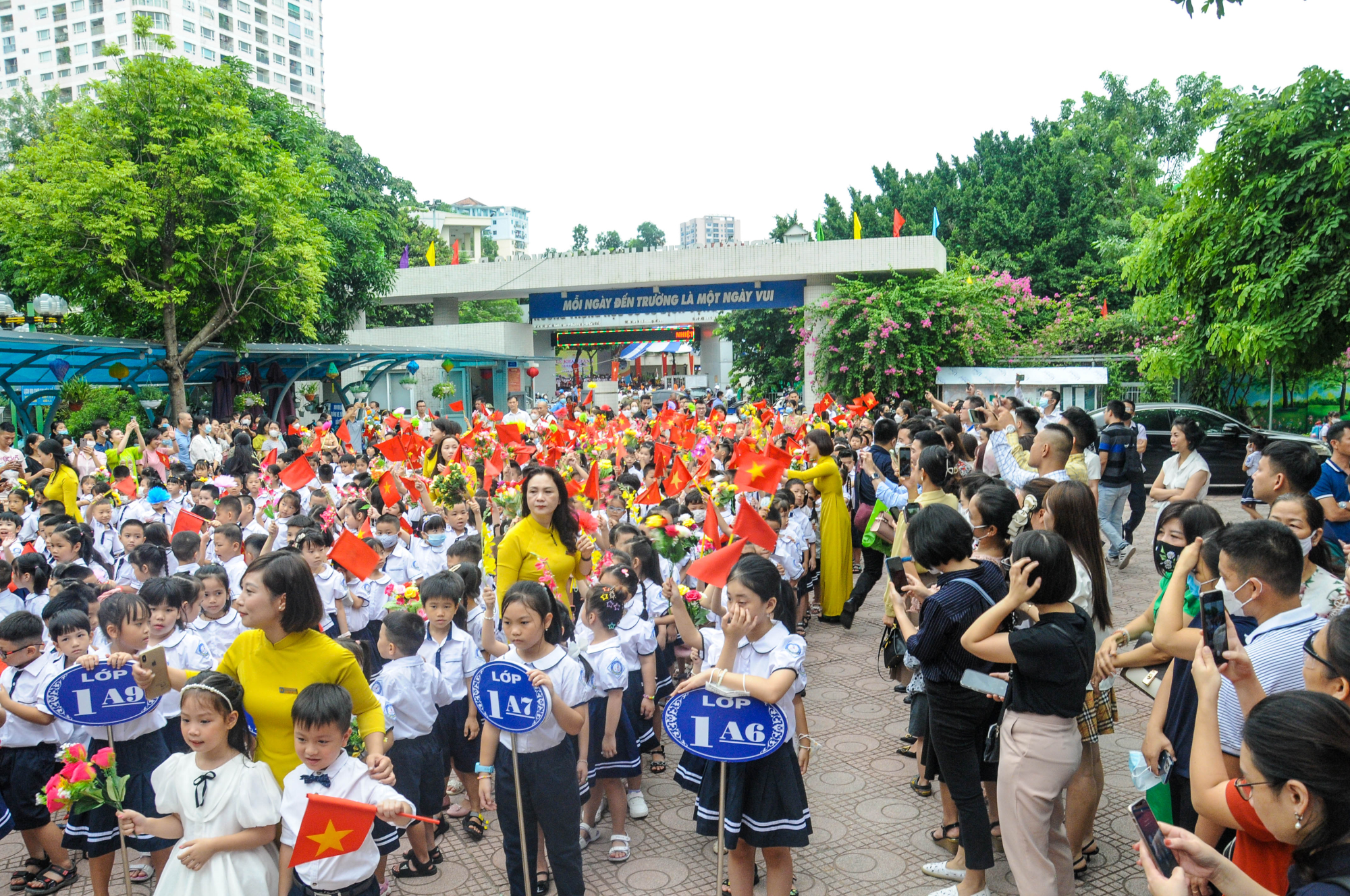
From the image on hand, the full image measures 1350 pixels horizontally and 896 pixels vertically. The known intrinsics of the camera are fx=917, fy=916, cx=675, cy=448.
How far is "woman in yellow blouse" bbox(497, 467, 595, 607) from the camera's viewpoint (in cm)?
461

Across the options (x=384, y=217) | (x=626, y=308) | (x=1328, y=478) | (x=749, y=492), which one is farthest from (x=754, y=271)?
(x=1328, y=478)

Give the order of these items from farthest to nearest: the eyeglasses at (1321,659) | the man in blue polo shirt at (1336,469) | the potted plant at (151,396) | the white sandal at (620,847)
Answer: the potted plant at (151,396) < the man in blue polo shirt at (1336,469) < the white sandal at (620,847) < the eyeglasses at (1321,659)

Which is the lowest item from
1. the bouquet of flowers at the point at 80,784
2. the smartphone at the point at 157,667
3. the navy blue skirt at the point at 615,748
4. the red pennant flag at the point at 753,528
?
the navy blue skirt at the point at 615,748

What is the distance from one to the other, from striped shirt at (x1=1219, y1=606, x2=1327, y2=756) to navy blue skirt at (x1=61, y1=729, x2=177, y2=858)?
Answer: 3.95 m

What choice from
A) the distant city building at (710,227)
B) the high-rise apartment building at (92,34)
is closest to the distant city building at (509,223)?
the distant city building at (710,227)

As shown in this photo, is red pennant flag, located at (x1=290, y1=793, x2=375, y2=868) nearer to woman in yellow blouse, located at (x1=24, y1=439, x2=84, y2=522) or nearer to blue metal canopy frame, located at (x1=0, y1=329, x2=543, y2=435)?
woman in yellow blouse, located at (x1=24, y1=439, x2=84, y2=522)

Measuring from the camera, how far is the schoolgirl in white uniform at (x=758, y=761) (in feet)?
10.6

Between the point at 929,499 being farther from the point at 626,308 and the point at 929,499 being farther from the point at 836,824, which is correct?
the point at 626,308

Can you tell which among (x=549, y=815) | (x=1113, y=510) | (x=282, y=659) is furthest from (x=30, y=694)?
(x=1113, y=510)

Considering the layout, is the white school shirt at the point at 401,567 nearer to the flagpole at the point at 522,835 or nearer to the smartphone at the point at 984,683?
the flagpole at the point at 522,835

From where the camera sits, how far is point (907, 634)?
3799 mm

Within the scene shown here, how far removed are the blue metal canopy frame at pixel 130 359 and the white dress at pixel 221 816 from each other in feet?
40.7

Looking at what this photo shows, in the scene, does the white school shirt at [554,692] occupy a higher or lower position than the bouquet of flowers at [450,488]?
lower

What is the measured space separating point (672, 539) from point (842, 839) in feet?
5.59
